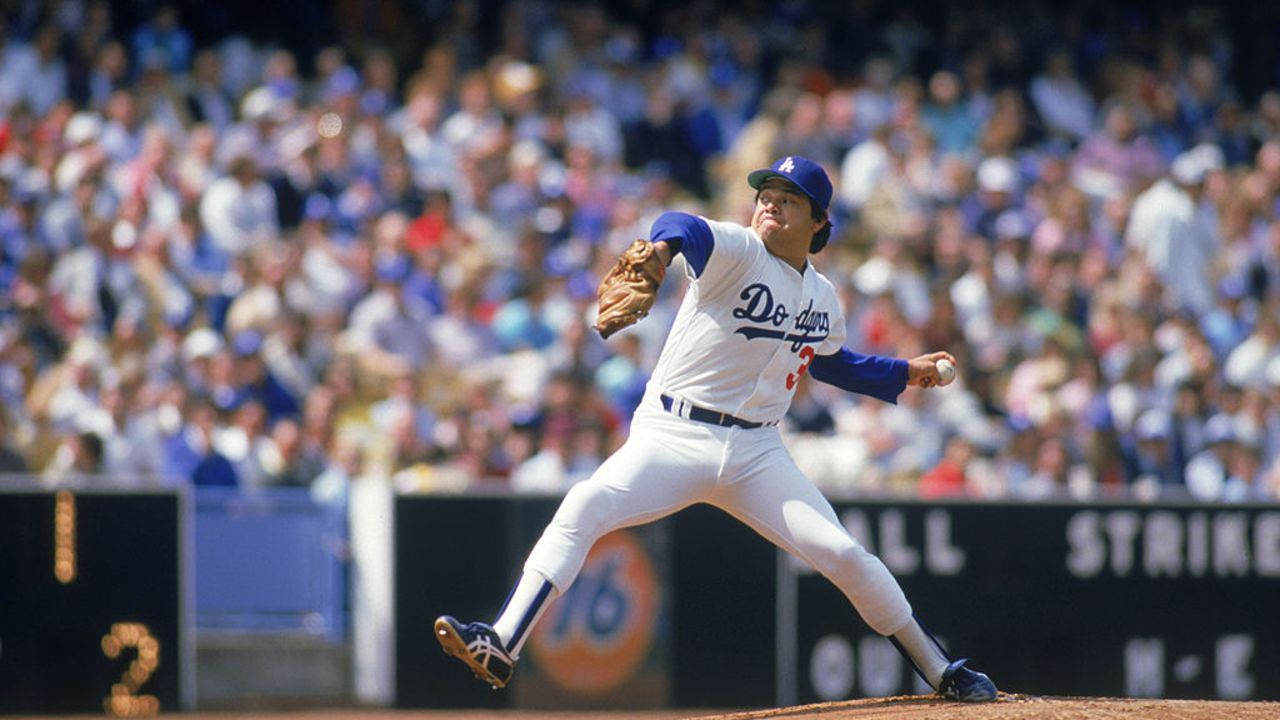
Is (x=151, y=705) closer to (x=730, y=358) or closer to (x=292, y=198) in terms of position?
(x=292, y=198)

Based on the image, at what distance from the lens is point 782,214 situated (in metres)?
6.68

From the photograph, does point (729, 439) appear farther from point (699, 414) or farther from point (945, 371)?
point (945, 371)

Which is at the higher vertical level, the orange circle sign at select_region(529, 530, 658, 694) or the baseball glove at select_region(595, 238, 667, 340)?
the baseball glove at select_region(595, 238, 667, 340)

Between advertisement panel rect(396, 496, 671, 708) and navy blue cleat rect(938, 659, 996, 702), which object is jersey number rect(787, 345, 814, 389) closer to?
navy blue cleat rect(938, 659, 996, 702)

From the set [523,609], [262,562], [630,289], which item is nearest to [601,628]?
[262,562]

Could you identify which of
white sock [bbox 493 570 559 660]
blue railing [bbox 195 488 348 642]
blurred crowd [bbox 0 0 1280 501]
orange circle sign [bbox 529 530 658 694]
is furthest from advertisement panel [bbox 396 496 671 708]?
white sock [bbox 493 570 559 660]

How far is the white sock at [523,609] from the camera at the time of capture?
634cm

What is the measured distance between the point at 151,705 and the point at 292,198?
13.5 feet

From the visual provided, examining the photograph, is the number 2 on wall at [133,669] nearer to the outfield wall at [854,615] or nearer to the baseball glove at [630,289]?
the outfield wall at [854,615]

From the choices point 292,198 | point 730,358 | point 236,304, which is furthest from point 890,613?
point 292,198

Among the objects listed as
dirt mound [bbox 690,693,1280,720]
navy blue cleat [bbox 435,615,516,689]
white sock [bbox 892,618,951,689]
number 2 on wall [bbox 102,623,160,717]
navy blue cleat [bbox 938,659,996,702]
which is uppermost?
navy blue cleat [bbox 435,615,516,689]

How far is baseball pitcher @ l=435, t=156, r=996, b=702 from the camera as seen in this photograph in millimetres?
6449

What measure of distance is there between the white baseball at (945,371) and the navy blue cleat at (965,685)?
3.31 feet

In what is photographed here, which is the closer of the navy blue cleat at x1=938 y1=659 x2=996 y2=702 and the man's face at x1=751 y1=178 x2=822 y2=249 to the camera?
the man's face at x1=751 y1=178 x2=822 y2=249
